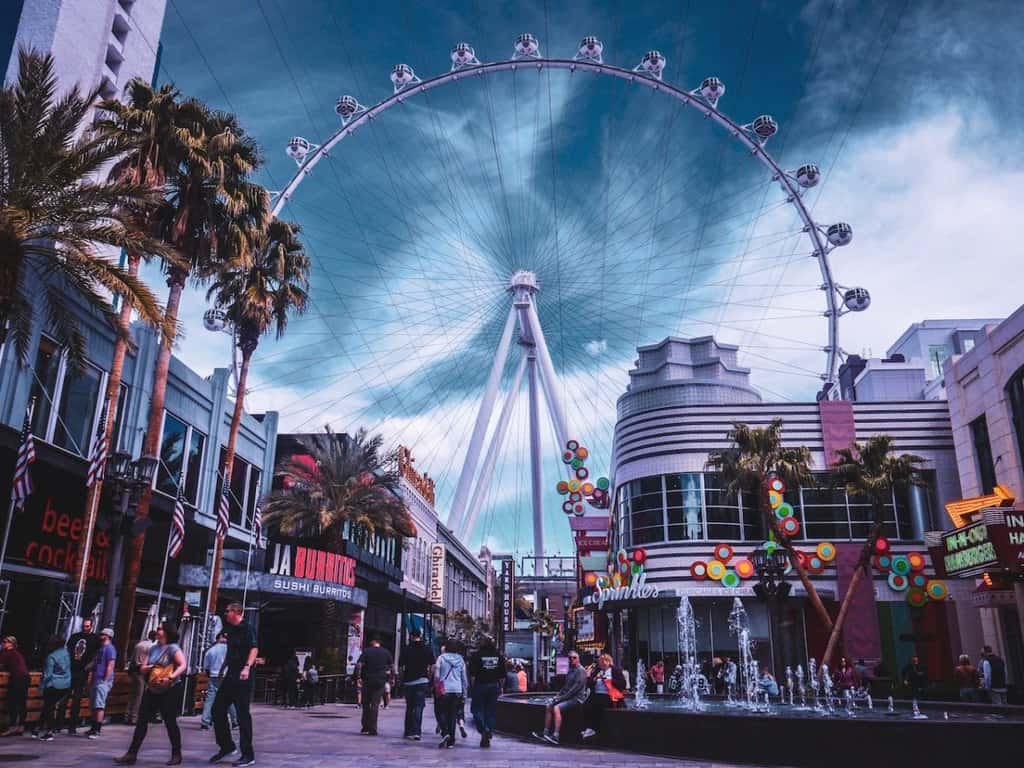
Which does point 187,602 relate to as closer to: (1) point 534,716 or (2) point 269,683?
(2) point 269,683

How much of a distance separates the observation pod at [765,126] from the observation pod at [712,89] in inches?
99.6

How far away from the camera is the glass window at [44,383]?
22266mm

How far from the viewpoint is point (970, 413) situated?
38.6 metres

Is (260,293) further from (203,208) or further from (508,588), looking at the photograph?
(508,588)

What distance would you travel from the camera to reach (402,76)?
1811 inches

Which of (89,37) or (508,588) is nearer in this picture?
(89,37)

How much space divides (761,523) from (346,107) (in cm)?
3150

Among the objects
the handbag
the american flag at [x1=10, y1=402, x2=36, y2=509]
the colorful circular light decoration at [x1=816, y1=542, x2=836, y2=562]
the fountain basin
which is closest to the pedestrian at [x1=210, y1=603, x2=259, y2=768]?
the handbag

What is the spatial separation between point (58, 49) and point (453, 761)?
104 feet

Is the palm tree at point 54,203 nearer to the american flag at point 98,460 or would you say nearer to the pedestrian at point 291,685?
the american flag at point 98,460

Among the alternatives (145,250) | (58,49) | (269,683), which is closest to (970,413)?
(269,683)

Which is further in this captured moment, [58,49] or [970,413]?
[970,413]

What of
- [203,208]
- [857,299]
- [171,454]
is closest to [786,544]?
[857,299]

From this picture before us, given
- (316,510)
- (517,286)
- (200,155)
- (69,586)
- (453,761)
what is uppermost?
(517,286)
